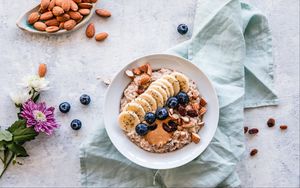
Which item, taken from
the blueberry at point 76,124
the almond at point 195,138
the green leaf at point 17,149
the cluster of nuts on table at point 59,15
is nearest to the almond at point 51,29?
the cluster of nuts on table at point 59,15

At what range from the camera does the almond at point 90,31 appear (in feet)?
7.02

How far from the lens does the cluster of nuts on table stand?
6.89 feet

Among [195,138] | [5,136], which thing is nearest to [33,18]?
[5,136]

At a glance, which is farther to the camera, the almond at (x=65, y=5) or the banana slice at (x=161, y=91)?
the almond at (x=65, y=5)

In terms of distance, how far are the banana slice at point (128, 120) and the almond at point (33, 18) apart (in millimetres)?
551

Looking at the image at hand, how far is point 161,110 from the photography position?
1920 millimetres

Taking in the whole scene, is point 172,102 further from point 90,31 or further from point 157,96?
point 90,31

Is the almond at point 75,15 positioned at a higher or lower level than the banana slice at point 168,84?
higher

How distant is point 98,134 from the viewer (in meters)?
2.08

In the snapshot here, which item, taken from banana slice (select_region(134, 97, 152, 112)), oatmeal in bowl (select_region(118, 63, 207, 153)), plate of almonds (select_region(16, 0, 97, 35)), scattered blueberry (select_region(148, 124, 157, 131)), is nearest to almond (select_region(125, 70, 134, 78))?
oatmeal in bowl (select_region(118, 63, 207, 153))

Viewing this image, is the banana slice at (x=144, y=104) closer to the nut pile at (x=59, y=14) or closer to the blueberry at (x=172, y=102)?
the blueberry at (x=172, y=102)

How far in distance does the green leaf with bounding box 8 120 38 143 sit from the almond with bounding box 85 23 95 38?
445mm

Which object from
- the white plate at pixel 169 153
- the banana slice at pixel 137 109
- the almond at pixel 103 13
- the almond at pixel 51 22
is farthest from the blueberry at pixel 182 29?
the almond at pixel 51 22

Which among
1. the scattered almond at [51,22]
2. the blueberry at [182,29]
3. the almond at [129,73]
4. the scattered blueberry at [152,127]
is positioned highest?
the blueberry at [182,29]
